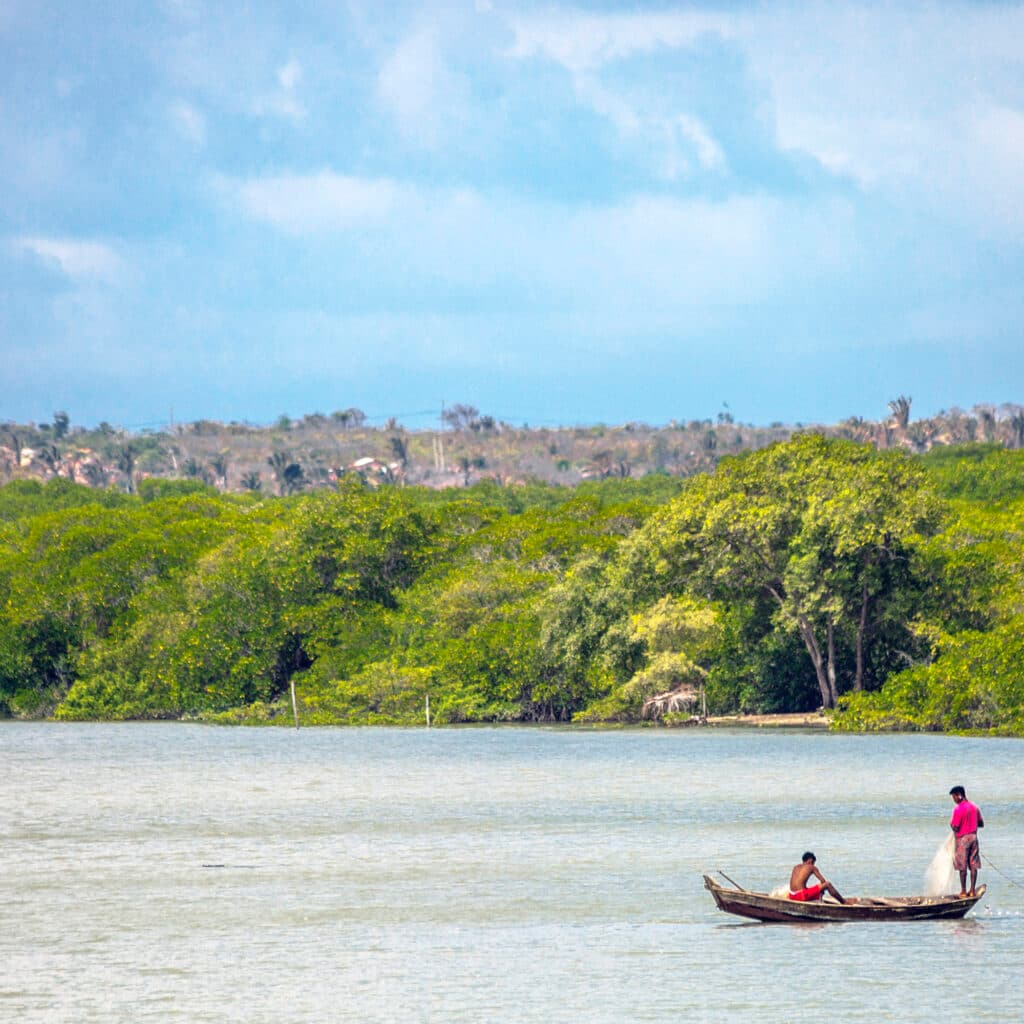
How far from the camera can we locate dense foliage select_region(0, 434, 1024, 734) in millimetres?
69312

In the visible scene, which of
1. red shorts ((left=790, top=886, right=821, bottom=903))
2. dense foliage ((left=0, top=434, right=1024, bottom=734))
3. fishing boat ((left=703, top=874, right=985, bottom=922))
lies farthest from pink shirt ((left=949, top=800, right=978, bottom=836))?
dense foliage ((left=0, top=434, right=1024, bottom=734))

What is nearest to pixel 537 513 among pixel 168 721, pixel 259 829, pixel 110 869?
pixel 168 721

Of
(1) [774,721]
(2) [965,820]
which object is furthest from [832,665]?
(2) [965,820]

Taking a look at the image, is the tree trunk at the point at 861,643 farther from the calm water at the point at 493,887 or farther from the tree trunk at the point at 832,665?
the calm water at the point at 493,887

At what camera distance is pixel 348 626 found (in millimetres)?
83000

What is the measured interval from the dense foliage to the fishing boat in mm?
37553

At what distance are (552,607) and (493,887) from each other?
42978 mm

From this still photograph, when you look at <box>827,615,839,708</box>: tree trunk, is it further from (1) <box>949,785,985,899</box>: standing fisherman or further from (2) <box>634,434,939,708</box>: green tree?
(1) <box>949,785,985,899</box>: standing fisherman

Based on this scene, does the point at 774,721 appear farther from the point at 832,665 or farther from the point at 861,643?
the point at 861,643

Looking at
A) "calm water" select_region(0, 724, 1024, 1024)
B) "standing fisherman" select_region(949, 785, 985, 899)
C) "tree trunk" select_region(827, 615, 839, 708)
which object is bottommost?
"calm water" select_region(0, 724, 1024, 1024)

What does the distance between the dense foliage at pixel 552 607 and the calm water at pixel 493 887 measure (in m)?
8.93

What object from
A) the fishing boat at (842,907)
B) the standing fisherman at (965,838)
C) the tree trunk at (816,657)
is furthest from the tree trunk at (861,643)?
the fishing boat at (842,907)

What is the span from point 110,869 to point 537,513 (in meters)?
54.7

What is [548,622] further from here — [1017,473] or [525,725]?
[1017,473]
